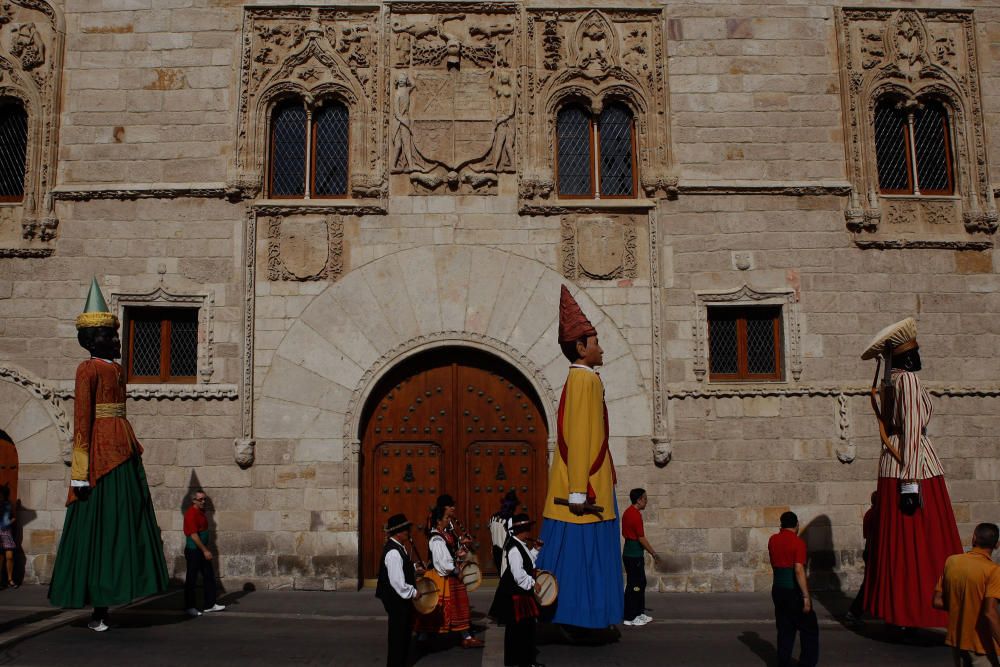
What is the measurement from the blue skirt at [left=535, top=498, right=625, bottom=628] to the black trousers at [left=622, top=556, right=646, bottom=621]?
1608mm

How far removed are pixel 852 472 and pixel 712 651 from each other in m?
4.87

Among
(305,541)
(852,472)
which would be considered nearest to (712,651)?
(852,472)

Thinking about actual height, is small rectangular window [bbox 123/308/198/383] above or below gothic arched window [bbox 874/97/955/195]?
below

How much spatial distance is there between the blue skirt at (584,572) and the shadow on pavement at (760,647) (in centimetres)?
148

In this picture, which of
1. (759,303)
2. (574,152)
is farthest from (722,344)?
(574,152)

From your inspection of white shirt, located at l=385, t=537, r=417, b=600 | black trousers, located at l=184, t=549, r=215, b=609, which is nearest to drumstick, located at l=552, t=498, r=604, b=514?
white shirt, located at l=385, t=537, r=417, b=600

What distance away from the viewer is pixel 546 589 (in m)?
8.39

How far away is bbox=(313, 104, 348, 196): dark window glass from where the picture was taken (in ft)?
44.3

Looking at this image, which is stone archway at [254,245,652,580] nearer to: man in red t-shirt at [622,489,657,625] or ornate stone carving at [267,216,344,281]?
ornate stone carving at [267,216,344,281]

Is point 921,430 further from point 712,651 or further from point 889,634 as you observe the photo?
point 712,651

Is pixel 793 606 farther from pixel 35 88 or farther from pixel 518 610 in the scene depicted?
pixel 35 88

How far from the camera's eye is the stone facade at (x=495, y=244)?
12695mm

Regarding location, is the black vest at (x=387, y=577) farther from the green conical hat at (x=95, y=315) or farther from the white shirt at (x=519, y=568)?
the green conical hat at (x=95, y=315)

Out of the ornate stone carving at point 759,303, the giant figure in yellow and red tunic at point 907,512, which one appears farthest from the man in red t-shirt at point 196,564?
the giant figure in yellow and red tunic at point 907,512
